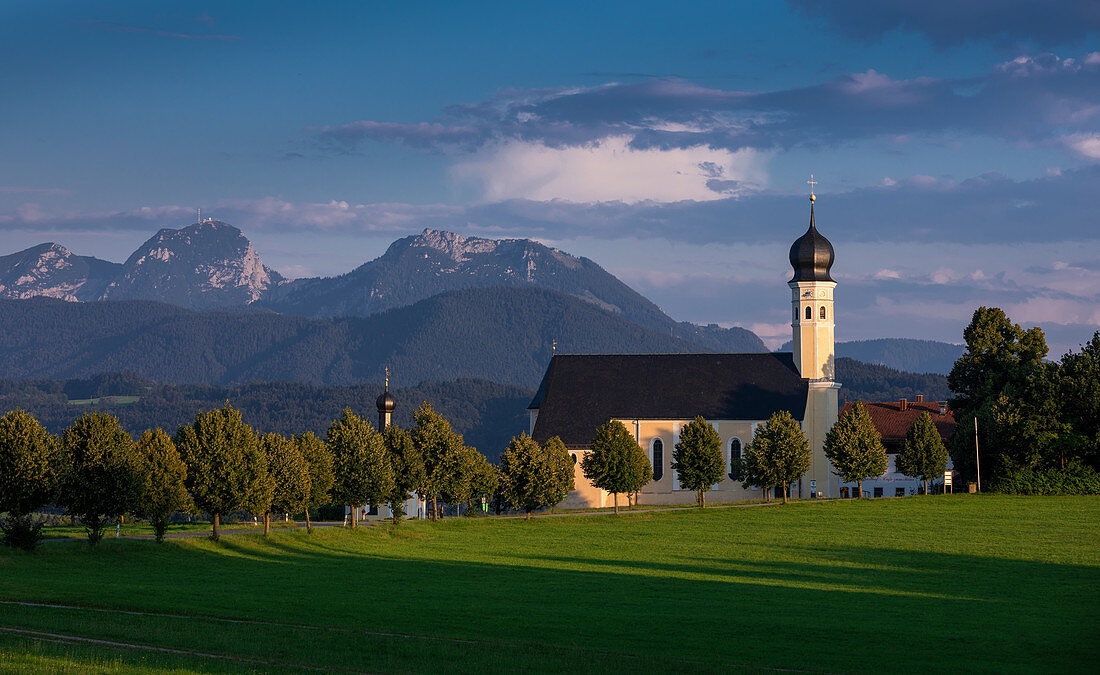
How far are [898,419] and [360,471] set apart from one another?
54.7 meters

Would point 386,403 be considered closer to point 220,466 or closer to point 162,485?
point 220,466

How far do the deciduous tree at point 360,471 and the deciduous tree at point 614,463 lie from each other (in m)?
18.0

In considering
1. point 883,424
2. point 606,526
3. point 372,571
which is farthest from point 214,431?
point 883,424

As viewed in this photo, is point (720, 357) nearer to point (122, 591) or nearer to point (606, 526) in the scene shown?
point (606, 526)

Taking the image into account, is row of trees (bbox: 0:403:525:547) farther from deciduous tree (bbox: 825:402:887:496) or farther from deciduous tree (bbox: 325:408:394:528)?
deciduous tree (bbox: 825:402:887:496)

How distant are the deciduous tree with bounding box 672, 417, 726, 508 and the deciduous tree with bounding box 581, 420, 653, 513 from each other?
3076 millimetres

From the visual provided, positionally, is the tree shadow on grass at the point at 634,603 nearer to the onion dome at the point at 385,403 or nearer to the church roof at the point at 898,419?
the onion dome at the point at 385,403

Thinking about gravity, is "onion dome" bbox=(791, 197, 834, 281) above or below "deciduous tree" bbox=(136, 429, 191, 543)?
above

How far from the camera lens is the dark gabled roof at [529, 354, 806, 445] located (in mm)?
95000

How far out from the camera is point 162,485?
5612 cm

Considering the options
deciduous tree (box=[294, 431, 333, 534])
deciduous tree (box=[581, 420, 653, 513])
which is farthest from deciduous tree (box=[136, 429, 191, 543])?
deciduous tree (box=[581, 420, 653, 513])

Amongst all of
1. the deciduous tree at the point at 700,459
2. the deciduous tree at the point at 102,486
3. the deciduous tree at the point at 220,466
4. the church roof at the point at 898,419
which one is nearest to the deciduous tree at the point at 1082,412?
the church roof at the point at 898,419

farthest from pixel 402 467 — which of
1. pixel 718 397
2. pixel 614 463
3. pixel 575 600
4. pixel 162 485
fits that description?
pixel 575 600

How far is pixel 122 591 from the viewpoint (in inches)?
1532
